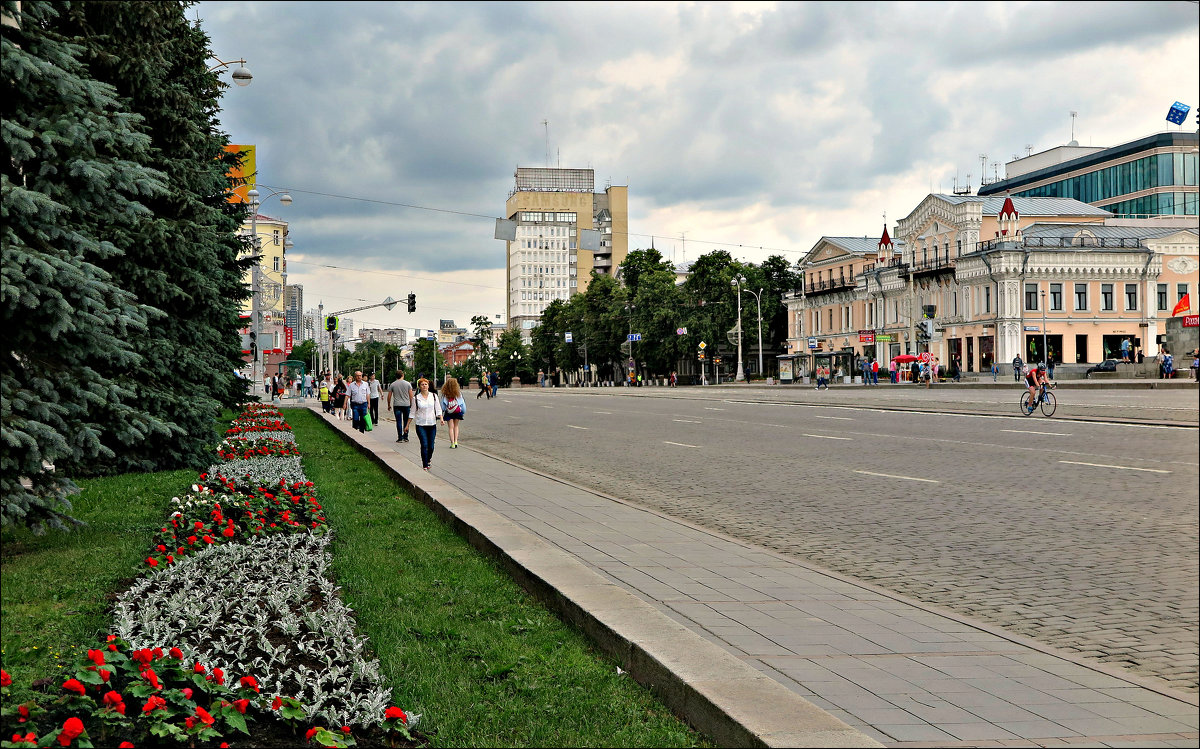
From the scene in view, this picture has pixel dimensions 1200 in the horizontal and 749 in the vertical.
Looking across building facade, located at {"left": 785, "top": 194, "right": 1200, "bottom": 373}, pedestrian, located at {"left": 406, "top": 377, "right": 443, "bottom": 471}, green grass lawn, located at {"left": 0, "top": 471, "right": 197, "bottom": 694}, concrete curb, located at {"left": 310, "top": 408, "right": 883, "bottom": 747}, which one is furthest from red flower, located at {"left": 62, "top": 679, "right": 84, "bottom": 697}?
building facade, located at {"left": 785, "top": 194, "right": 1200, "bottom": 373}

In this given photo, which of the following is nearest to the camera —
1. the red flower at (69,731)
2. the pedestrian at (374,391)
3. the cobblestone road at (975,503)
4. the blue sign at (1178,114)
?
the blue sign at (1178,114)

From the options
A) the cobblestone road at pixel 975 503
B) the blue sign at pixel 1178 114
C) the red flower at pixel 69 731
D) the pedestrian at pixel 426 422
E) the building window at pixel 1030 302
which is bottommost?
the cobblestone road at pixel 975 503

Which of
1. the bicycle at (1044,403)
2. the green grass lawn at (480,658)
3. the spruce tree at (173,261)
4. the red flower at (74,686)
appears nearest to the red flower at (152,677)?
the red flower at (74,686)

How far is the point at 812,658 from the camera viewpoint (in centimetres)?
530

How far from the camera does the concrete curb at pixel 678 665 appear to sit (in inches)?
144

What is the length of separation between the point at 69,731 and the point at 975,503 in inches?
402

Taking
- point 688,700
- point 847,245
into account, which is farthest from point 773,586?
point 847,245

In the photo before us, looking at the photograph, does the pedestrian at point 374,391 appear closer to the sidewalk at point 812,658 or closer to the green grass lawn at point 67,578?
the green grass lawn at point 67,578

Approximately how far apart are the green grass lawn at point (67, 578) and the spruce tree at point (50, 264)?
0.43 m

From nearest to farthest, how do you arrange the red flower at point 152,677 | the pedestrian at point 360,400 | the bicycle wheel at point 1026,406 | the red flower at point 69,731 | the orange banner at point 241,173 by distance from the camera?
the red flower at point 69,731 → the red flower at point 152,677 → the orange banner at point 241,173 → the bicycle wheel at point 1026,406 → the pedestrian at point 360,400

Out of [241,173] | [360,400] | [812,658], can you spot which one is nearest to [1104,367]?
[360,400]

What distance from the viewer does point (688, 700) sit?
167 inches

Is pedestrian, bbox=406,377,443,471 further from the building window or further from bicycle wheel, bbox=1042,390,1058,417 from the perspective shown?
the building window

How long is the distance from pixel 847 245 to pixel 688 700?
3807 inches
